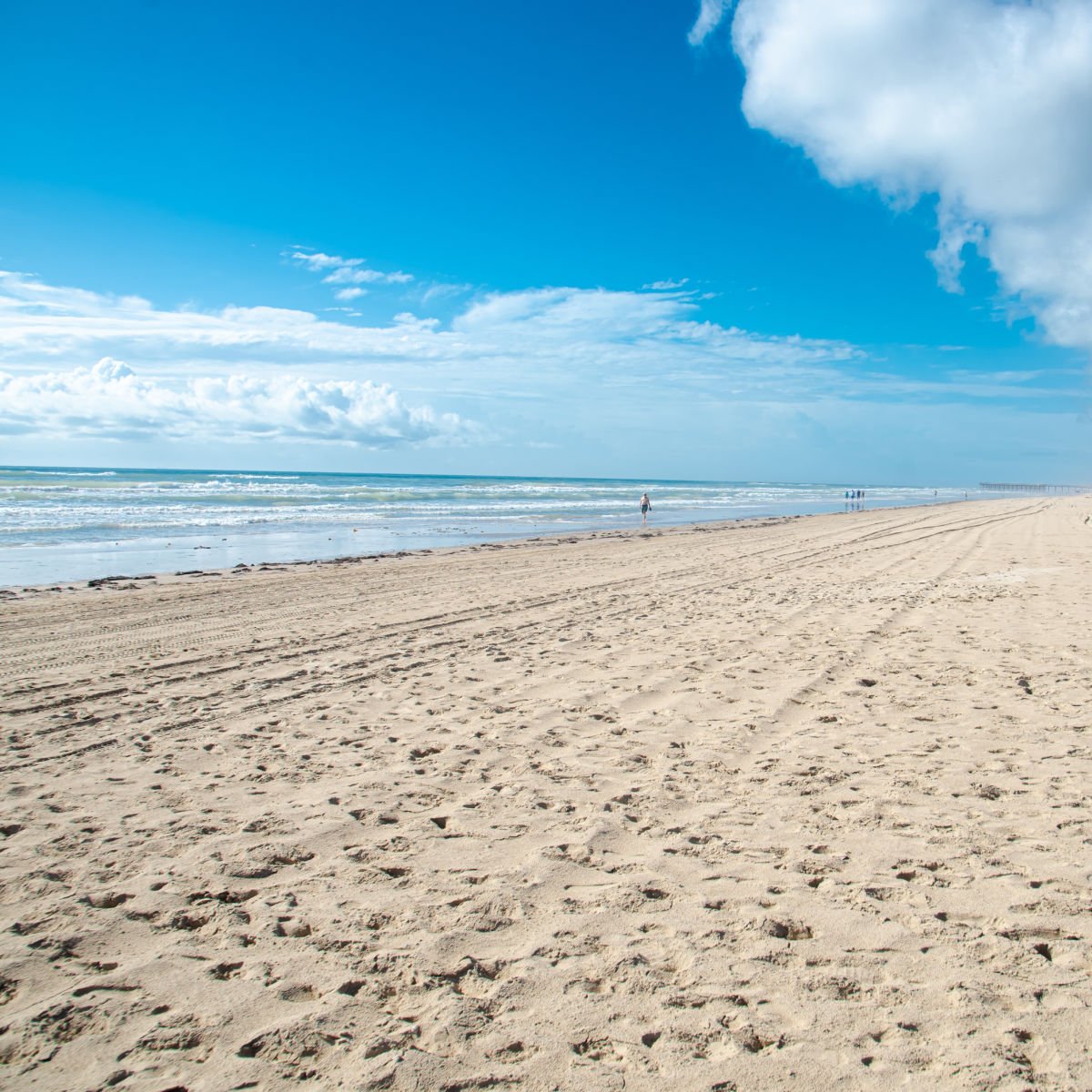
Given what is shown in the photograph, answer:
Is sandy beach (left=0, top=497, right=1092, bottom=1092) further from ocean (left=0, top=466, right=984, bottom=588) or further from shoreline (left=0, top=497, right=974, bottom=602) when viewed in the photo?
ocean (left=0, top=466, right=984, bottom=588)

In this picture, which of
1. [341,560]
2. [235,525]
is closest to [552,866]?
[341,560]

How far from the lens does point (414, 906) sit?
315cm

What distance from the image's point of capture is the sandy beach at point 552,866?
7.79 feet

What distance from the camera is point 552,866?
3469 mm

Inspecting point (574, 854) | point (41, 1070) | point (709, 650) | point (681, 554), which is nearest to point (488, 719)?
point (574, 854)

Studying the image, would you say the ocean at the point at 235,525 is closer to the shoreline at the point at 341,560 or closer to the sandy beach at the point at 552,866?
the shoreline at the point at 341,560

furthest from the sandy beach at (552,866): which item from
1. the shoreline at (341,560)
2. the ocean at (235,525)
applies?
the ocean at (235,525)

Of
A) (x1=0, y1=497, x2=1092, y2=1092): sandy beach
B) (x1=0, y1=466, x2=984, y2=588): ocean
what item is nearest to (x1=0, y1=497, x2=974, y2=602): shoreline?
(x1=0, y1=466, x2=984, y2=588): ocean

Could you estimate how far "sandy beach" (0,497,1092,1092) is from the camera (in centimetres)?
238

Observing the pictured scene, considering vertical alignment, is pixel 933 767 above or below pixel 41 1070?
above

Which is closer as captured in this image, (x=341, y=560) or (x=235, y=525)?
(x=341, y=560)

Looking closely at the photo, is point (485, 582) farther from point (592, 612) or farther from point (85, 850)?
point (85, 850)

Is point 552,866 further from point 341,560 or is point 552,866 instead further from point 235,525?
point 235,525

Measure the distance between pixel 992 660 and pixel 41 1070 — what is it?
7.26 meters
